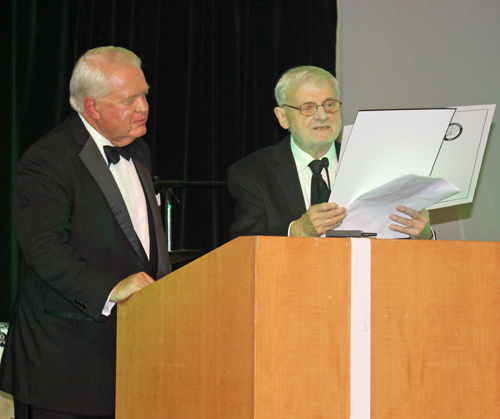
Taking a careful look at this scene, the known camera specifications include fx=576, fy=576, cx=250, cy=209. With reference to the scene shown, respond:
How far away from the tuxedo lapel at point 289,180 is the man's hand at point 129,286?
67 centimetres

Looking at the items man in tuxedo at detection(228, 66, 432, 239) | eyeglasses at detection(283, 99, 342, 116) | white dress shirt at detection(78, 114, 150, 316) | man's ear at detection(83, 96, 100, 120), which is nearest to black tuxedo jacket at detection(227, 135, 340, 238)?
man in tuxedo at detection(228, 66, 432, 239)

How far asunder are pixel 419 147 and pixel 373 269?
569 millimetres

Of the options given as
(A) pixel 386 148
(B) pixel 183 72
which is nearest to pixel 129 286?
(A) pixel 386 148

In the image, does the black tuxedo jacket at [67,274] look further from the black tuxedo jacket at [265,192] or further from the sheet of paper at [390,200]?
the sheet of paper at [390,200]

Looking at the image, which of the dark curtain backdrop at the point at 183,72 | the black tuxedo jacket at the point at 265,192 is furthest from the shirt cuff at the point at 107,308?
the dark curtain backdrop at the point at 183,72

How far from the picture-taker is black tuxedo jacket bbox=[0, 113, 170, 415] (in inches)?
64.3

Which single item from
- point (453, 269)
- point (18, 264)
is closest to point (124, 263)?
point (453, 269)

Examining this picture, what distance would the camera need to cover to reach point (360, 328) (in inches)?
43.0

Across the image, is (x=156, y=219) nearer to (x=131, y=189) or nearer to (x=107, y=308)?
(x=131, y=189)

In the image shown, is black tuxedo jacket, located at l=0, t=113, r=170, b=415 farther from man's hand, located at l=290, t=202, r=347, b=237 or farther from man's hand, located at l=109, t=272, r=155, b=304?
man's hand, located at l=290, t=202, r=347, b=237

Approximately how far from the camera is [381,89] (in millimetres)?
3982

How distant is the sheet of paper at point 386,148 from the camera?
1476 millimetres

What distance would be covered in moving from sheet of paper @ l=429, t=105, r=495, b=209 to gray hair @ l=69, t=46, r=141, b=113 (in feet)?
3.58

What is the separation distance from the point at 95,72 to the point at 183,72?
6.52ft
